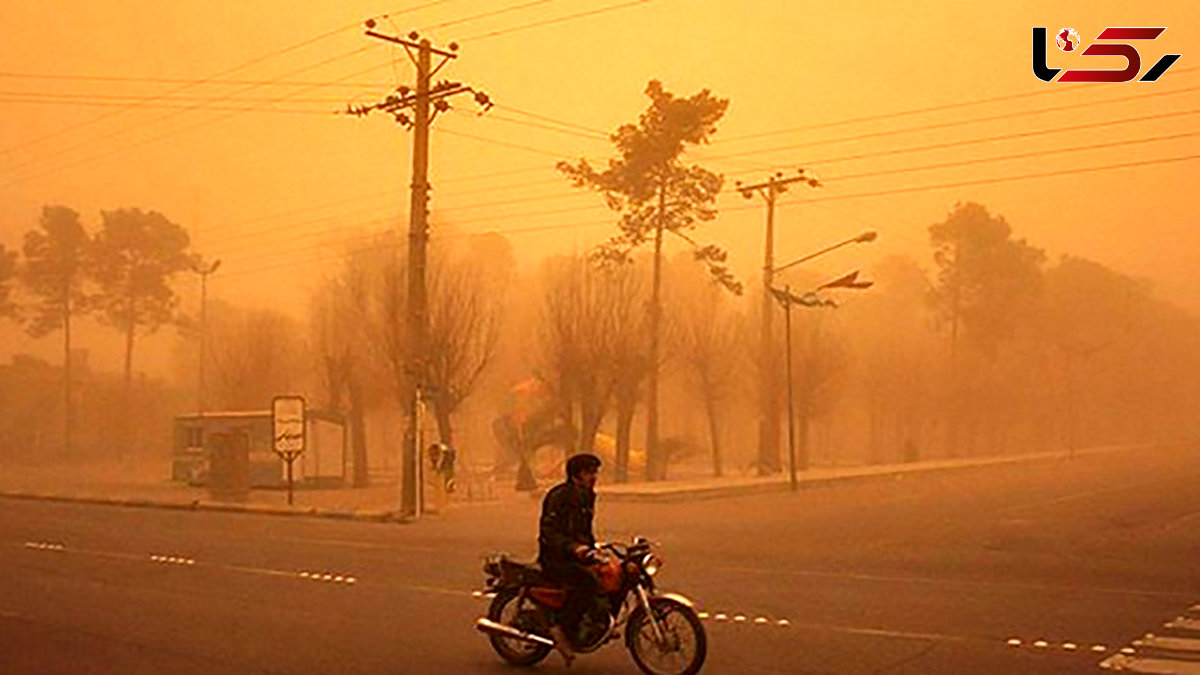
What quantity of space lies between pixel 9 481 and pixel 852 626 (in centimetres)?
5267

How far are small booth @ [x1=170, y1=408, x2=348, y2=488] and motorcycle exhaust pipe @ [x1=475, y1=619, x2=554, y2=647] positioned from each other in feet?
122

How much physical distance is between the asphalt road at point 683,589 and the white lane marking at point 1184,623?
19 cm

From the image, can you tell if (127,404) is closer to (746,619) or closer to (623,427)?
(623,427)

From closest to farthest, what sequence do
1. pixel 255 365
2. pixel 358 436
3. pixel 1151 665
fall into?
pixel 1151 665 → pixel 358 436 → pixel 255 365

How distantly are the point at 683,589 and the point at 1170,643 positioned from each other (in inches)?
236

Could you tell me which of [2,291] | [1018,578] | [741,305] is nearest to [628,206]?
[741,305]

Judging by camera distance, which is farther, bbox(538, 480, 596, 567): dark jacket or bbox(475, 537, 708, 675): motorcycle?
bbox(538, 480, 596, 567): dark jacket

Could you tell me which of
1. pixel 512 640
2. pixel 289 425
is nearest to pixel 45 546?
pixel 289 425

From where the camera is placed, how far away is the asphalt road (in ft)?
39.0

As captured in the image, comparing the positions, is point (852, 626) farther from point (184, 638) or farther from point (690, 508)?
point (690, 508)

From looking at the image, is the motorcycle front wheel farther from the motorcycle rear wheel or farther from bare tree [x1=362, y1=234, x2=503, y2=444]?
bare tree [x1=362, y1=234, x2=503, y2=444]

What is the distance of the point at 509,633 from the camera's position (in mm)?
11445

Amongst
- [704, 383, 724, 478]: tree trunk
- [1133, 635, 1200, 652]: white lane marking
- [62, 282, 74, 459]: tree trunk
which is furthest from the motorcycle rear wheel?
[62, 282, 74, 459]: tree trunk

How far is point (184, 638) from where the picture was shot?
13.1 m
